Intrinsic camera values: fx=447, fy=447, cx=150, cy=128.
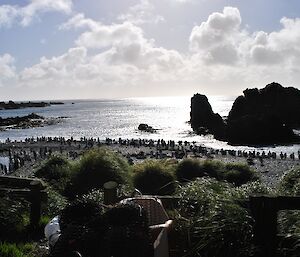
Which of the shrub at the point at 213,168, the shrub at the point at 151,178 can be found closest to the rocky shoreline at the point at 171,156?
the shrub at the point at 213,168

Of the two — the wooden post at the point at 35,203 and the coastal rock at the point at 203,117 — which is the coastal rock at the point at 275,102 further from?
the wooden post at the point at 35,203

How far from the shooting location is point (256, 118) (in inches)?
2943

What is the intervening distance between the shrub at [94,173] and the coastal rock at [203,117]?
234 feet

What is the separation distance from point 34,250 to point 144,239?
3.13 m

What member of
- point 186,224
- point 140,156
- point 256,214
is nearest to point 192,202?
point 186,224

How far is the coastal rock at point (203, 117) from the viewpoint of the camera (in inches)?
3569

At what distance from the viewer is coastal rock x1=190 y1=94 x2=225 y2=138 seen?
297 feet

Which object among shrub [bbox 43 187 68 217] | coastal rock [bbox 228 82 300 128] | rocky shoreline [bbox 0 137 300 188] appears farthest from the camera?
coastal rock [bbox 228 82 300 128]

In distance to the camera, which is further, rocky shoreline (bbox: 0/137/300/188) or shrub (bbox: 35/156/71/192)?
rocky shoreline (bbox: 0/137/300/188)

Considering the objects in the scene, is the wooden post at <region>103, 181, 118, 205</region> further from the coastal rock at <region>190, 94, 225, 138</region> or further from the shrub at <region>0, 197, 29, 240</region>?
the coastal rock at <region>190, 94, 225, 138</region>

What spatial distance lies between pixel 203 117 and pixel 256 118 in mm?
25693

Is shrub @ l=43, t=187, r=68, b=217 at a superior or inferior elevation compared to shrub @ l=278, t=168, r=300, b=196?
inferior

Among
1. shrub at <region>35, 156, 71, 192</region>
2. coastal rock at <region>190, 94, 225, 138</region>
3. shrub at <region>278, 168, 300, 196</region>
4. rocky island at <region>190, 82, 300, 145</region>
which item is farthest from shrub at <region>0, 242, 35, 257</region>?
coastal rock at <region>190, 94, 225, 138</region>

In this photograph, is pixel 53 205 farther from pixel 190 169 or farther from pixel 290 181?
pixel 190 169
